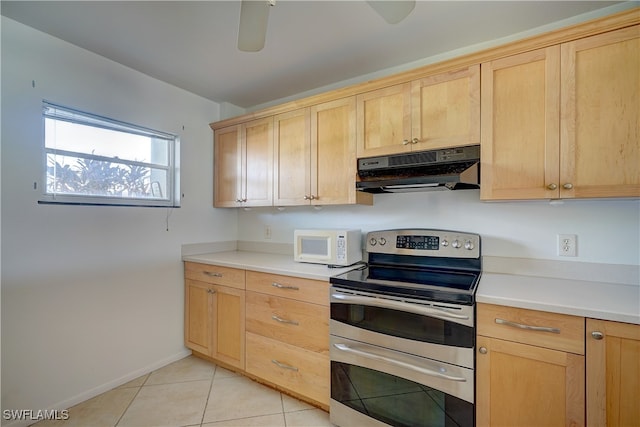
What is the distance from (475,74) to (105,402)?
3133 mm

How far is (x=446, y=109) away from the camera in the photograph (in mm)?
1731

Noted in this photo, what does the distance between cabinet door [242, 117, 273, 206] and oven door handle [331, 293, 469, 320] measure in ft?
3.77

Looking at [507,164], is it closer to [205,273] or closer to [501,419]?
[501,419]

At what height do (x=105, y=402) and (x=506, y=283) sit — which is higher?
(x=506, y=283)

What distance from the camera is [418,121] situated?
1.81 metres

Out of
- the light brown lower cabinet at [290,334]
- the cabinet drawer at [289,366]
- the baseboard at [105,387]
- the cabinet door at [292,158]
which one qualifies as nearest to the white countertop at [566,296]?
the light brown lower cabinet at [290,334]

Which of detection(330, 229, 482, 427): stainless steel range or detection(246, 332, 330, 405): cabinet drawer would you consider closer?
detection(330, 229, 482, 427): stainless steel range

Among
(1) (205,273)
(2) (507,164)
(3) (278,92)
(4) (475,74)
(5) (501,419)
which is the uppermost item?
(3) (278,92)

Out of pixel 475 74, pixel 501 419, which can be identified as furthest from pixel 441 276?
pixel 475 74

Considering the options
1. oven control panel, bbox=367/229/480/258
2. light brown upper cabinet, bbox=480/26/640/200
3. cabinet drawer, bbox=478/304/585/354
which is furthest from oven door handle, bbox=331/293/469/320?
light brown upper cabinet, bbox=480/26/640/200

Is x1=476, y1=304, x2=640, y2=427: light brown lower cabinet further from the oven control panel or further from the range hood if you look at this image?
the range hood

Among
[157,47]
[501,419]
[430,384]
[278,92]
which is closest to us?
[501,419]

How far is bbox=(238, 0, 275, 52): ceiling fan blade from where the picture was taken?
1.17 metres

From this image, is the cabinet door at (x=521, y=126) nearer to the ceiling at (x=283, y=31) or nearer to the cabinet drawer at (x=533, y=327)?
the ceiling at (x=283, y=31)
